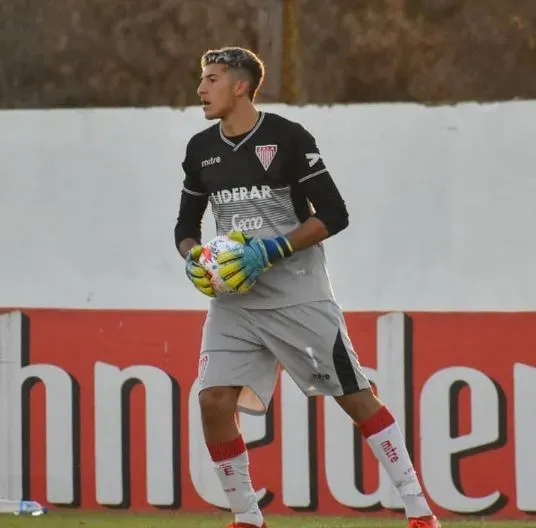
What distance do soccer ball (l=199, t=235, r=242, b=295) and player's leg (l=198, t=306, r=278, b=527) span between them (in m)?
0.20

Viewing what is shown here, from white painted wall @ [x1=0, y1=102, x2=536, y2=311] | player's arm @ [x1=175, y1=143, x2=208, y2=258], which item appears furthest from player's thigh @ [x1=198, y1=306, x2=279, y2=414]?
white painted wall @ [x1=0, y1=102, x2=536, y2=311]

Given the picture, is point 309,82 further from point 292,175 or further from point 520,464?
point 292,175

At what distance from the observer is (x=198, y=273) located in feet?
18.7

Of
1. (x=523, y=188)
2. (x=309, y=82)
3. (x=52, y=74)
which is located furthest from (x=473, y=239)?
(x=52, y=74)

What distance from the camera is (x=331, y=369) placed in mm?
5738

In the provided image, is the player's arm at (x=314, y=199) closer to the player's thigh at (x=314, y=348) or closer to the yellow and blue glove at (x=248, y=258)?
the yellow and blue glove at (x=248, y=258)

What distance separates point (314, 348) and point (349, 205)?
7.09 ft

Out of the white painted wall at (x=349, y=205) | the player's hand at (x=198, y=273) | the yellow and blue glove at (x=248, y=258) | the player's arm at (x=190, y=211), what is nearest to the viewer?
the yellow and blue glove at (x=248, y=258)

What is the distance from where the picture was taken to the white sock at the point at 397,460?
5.68 metres

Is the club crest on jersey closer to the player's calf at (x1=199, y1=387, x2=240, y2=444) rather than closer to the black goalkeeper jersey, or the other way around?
the black goalkeeper jersey

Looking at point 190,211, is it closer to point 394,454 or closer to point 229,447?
point 229,447

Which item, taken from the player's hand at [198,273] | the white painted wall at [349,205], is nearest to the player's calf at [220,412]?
the player's hand at [198,273]

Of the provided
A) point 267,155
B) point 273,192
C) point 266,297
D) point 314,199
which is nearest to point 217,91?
point 267,155

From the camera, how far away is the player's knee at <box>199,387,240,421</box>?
5.74m
